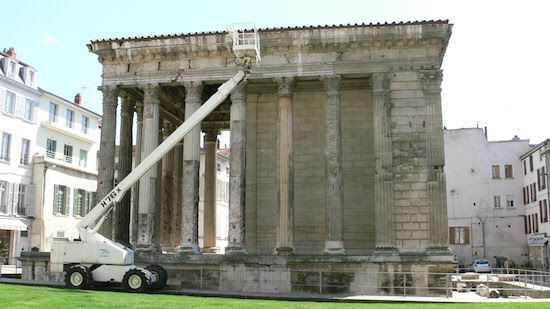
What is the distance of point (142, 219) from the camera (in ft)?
75.4

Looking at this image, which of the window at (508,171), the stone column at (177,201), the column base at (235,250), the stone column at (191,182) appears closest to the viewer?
the column base at (235,250)

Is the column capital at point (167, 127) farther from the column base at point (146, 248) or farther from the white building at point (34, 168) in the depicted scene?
the white building at point (34, 168)

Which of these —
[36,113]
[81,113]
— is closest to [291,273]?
[36,113]

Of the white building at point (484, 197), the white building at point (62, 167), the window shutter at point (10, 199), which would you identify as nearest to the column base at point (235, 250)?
the white building at point (62, 167)

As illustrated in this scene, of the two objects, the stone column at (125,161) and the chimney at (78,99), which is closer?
the stone column at (125,161)

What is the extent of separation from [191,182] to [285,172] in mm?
3698

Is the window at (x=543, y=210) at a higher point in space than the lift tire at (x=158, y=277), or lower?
higher

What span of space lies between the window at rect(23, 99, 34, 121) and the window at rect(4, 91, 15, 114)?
1.18 m

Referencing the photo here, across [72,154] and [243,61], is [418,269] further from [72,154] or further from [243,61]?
[72,154]

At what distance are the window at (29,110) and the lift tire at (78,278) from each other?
82.4 ft

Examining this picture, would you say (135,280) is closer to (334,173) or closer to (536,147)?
(334,173)

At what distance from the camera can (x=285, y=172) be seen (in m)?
22.5

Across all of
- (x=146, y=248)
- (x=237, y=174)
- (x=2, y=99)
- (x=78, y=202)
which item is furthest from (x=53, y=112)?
(x=237, y=174)

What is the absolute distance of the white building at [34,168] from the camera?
38688 mm
